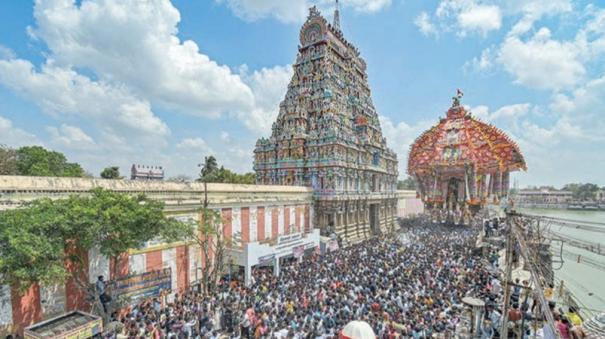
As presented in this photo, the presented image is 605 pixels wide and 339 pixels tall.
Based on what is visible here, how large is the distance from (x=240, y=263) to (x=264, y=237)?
559cm

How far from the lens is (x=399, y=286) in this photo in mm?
14922

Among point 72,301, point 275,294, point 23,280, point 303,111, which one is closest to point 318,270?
point 275,294

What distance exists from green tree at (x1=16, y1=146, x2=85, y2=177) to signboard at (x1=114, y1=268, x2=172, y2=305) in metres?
21.2

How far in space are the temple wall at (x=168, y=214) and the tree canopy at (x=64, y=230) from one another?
102cm

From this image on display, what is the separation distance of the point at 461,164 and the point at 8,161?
4783cm

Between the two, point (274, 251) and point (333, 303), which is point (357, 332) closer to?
point (333, 303)

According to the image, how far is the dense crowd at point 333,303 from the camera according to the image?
10.9 meters

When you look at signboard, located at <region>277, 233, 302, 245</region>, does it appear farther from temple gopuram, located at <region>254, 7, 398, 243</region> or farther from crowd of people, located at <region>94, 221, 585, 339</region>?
temple gopuram, located at <region>254, 7, 398, 243</region>

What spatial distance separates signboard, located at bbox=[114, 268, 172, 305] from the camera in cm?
1326

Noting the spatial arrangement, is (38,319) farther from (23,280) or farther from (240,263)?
(240,263)

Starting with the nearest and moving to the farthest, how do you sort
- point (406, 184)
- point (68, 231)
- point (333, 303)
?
point (68, 231)
point (333, 303)
point (406, 184)

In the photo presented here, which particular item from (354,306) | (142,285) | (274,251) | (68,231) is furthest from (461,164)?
(68,231)

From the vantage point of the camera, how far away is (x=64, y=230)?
9953mm

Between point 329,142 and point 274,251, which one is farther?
point 329,142
